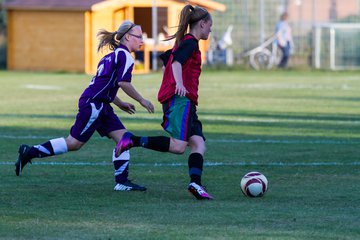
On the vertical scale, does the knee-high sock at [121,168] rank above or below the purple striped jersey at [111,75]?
below

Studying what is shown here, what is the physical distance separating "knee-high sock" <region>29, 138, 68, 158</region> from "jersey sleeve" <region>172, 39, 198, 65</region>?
1.37 metres

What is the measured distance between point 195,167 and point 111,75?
45.9 inches

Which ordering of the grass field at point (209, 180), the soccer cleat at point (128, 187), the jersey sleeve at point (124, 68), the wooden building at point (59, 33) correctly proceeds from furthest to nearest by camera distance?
the wooden building at point (59, 33), the soccer cleat at point (128, 187), the jersey sleeve at point (124, 68), the grass field at point (209, 180)

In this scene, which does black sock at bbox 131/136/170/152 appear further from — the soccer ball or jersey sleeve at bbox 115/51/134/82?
the soccer ball

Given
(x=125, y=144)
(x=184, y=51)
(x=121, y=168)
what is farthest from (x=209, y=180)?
(x=184, y=51)

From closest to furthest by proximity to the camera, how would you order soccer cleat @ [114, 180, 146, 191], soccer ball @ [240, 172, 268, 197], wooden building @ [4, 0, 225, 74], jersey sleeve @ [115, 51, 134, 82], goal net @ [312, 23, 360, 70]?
soccer ball @ [240, 172, 268, 197], jersey sleeve @ [115, 51, 134, 82], soccer cleat @ [114, 180, 146, 191], wooden building @ [4, 0, 225, 74], goal net @ [312, 23, 360, 70]

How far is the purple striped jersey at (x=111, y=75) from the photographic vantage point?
31.7 feet

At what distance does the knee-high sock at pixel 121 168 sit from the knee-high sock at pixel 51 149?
0.49 meters

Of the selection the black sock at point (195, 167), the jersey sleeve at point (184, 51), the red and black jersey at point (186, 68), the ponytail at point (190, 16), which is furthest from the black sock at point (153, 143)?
the ponytail at point (190, 16)

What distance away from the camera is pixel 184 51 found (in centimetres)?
928

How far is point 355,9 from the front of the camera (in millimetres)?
42688

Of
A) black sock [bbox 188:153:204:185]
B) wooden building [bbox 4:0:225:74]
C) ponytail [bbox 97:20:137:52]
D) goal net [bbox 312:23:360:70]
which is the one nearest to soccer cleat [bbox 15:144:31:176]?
ponytail [bbox 97:20:137:52]

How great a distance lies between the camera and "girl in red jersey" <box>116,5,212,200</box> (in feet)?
30.6

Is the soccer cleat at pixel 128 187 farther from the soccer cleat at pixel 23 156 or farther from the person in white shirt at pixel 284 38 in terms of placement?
the person in white shirt at pixel 284 38
